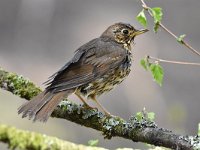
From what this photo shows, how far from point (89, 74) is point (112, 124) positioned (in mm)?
880

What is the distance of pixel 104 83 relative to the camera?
6.33m

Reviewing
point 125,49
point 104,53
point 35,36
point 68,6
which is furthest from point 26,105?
point 68,6

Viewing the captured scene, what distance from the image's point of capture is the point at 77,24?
18.0 m

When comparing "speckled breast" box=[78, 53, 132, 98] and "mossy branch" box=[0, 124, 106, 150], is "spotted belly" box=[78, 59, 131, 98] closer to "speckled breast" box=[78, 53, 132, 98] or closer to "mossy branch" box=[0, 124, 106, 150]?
"speckled breast" box=[78, 53, 132, 98]

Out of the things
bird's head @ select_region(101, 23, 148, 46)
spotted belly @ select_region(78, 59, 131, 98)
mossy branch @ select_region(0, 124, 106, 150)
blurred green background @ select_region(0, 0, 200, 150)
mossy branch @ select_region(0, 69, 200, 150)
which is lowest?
mossy branch @ select_region(0, 124, 106, 150)

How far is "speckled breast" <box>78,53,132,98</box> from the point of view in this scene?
6266mm

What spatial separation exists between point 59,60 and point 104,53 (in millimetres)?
10110

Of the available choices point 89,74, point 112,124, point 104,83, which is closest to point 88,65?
point 89,74

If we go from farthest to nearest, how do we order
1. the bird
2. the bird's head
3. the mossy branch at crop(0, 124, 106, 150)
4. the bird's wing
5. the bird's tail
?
the bird's head, the bird's wing, the bird, the bird's tail, the mossy branch at crop(0, 124, 106, 150)

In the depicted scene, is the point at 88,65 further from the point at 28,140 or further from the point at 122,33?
the point at 28,140

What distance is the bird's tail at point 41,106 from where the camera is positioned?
5305 millimetres

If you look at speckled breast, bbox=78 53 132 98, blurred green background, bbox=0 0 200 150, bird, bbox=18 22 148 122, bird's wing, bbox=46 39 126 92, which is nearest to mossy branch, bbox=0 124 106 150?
bird, bbox=18 22 148 122

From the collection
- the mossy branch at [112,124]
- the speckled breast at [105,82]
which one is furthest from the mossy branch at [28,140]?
the speckled breast at [105,82]

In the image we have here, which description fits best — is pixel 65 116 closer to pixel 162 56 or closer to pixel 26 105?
pixel 26 105
